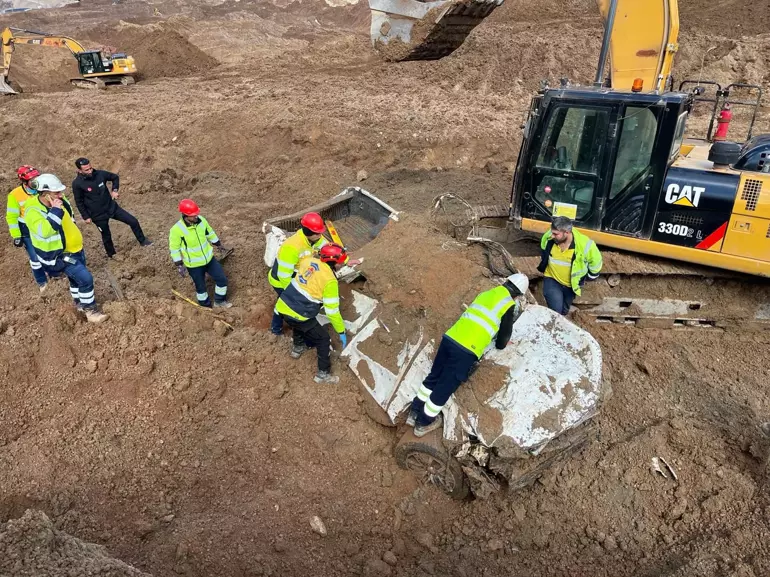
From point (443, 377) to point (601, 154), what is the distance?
2.90 meters

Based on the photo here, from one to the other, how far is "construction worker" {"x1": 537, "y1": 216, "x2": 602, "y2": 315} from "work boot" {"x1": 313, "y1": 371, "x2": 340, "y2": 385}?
2.41 meters

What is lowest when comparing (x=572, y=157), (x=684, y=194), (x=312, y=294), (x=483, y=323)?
(x=312, y=294)

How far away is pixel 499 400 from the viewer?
4.12 m

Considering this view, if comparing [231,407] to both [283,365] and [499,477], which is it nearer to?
[283,365]

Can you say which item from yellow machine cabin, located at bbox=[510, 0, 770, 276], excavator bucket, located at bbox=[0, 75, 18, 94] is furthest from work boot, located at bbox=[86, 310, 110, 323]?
excavator bucket, located at bbox=[0, 75, 18, 94]

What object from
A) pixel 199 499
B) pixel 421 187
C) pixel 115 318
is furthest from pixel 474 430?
pixel 421 187

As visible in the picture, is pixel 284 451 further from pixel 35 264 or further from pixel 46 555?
pixel 35 264

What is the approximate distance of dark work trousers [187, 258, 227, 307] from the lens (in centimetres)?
644

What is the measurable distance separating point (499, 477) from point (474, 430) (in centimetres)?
47

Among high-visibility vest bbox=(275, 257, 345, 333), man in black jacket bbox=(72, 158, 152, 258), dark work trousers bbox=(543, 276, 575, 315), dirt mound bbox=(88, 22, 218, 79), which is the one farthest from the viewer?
dirt mound bbox=(88, 22, 218, 79)

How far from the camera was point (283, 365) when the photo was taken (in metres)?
5.62

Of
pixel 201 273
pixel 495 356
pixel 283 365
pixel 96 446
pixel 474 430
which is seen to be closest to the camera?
pixel 474 430

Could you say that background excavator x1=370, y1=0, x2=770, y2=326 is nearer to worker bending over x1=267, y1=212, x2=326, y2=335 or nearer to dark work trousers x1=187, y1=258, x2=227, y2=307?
worker bending over x1=267, y1=212, x2=326, y2=335

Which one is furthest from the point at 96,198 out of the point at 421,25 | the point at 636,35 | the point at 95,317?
the point at 636,35
